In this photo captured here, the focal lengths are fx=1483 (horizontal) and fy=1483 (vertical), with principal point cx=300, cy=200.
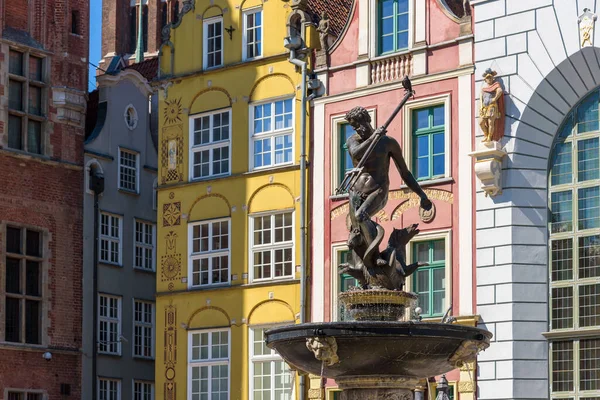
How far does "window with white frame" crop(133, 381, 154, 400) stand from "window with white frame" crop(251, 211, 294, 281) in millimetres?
8546

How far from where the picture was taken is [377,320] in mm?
18484

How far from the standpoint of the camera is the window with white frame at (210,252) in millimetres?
38906

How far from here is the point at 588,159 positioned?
32781mm

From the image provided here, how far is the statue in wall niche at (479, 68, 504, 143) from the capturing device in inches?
1314

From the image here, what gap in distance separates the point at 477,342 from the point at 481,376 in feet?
48.2

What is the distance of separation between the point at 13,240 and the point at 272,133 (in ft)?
28.1

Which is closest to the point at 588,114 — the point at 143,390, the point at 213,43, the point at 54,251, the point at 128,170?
the point at 213,43

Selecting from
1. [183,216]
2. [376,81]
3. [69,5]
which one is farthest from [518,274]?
[69,5]

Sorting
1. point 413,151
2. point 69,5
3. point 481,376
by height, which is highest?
point 69,5

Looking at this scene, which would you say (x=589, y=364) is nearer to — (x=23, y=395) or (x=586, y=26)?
(x=586, y=26)

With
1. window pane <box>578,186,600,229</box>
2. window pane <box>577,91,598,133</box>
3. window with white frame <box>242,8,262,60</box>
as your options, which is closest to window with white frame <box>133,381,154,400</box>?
window with white frame <box>242,8,262,60</box>

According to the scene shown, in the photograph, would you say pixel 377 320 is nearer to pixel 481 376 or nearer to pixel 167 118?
pixel 481 376

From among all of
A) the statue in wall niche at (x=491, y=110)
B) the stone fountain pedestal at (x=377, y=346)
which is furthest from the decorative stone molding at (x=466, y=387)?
the stone fountain pedestal at (x=377, y=346)

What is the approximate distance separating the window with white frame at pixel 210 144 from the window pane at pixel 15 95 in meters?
5.89
